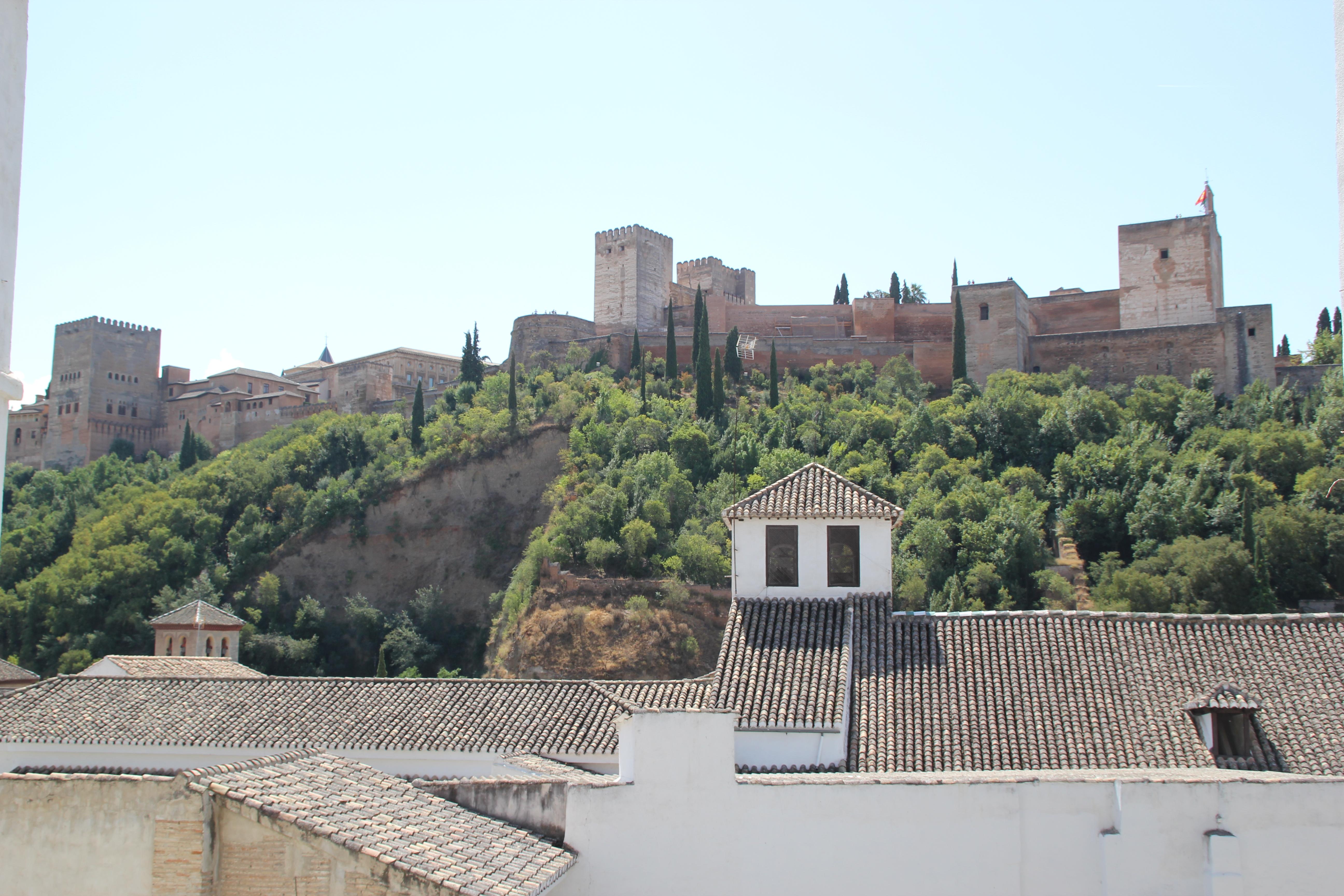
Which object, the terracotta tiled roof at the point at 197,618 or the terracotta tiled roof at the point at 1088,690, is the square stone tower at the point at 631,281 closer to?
the terracotta tiled roof at the point at 197,618

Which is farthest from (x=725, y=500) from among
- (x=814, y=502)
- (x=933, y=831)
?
(x=933, y=831)

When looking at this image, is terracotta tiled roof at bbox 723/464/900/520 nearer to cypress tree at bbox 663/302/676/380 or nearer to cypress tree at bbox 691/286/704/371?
cypress tree at bbox 691/286/704/371

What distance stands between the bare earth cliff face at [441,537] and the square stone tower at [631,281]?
13.4 metres

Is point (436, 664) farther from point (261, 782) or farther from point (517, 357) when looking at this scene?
point (261, 782)

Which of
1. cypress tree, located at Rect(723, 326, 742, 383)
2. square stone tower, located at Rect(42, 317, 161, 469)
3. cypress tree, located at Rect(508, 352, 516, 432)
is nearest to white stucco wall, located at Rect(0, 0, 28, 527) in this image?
cypress tree, located at Rect(508, 352, 516, 432)

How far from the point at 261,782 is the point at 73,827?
1.26 m

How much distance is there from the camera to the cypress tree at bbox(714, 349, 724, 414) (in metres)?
44.2

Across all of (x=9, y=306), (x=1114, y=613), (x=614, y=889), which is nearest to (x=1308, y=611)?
(x=1114, y=613)

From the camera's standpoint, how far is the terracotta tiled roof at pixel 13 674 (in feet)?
81.4

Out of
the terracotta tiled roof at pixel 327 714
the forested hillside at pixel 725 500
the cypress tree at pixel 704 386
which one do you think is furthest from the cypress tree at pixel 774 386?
the terracotta tiled roof at pixel 327 714

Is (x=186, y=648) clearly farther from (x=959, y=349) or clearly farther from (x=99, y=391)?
(x=99, y=391)

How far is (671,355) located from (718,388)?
4941 millimetres

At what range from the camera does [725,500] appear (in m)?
36.2

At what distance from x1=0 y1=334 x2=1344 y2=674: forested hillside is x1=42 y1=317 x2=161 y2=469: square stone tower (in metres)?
11.8
